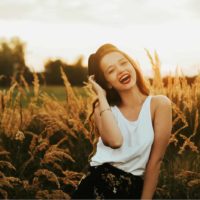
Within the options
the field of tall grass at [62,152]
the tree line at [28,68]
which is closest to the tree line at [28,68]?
the tree line at [28,68]

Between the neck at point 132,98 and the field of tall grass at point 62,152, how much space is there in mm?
810

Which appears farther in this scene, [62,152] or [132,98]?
[62,152]

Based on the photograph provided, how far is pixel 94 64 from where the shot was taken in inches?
109

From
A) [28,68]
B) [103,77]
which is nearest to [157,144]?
[103,77]

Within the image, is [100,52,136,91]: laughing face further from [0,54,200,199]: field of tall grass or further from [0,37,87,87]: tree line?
[0,37,87,87]: tree line

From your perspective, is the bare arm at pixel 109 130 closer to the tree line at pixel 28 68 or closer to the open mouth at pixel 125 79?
the open mouth at pixel 125 79

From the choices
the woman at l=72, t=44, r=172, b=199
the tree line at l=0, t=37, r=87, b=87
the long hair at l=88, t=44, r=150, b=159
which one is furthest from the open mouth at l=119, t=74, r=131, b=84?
the tree line at l=0, t=37, r=87, b=87

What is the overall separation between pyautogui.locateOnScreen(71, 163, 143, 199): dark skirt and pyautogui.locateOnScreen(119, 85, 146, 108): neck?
13.9 inches

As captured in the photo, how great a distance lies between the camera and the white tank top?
2.51 m

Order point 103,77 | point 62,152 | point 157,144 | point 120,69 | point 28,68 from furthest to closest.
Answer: point 28,68, point 62,152, point 103,77, point 120,69, point 157,144

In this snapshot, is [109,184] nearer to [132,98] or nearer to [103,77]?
[132,98]

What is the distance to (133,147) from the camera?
253 cm

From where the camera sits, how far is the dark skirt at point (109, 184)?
100 inches

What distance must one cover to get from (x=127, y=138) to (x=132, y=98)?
0.23 m
